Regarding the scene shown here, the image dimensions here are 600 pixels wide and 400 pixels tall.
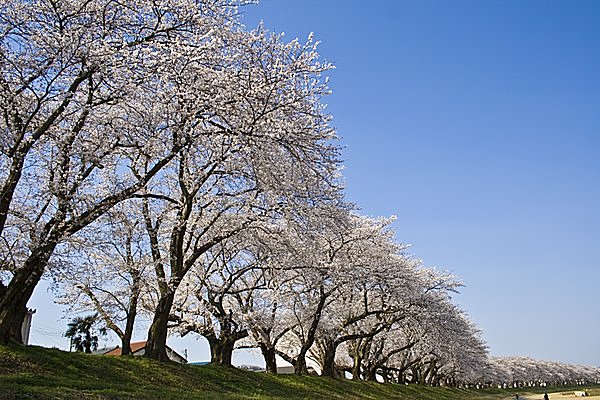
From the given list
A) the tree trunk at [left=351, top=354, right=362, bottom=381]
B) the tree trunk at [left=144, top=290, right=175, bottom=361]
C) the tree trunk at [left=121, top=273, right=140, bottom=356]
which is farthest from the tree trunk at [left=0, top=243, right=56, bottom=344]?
the tree trunk at [left=351, top=354, right=362, bottom=381]

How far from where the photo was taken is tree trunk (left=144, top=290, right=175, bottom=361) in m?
17.1

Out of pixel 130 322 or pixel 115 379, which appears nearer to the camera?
pixel 115 379

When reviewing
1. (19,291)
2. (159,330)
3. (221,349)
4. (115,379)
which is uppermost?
(19,291)

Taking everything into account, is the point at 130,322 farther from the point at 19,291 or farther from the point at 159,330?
the point at 19,291

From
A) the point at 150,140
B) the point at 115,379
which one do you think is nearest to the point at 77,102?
the point at 150,140

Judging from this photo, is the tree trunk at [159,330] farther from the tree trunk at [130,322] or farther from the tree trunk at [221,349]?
the tree trunk at [221,349]

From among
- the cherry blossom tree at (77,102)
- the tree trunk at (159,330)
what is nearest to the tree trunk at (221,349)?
the tree trunk at (159,330)

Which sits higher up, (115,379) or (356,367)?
(356,367)

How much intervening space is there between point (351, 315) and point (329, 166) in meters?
18.4

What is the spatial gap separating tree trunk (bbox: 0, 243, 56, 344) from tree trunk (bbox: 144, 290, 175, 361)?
4.16 metres

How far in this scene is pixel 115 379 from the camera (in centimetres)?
1443

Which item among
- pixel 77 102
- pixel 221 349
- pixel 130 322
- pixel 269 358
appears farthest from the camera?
pixel 269 358

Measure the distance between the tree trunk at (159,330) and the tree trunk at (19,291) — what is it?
4162mm

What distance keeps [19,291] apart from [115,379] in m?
3.30
